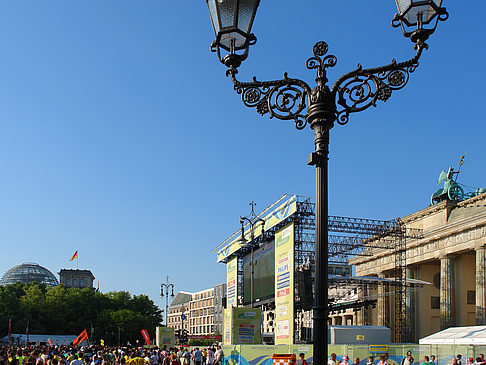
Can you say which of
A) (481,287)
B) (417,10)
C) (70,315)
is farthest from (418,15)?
(70,315)

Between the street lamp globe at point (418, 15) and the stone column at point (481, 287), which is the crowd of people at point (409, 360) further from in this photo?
the stone column at point (481, 287)

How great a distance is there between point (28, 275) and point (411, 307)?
118129 millimetres

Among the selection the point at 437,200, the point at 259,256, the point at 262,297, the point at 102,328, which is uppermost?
the point at 437,200

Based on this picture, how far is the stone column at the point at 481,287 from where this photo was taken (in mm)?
41094

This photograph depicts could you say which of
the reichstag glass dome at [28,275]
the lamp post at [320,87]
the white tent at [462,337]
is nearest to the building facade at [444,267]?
the white tent at [462,337]

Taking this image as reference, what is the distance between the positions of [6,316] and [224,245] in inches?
1408

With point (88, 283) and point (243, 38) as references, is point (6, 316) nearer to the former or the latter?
point (243, 38)

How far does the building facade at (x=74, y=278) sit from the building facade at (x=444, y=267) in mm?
122807

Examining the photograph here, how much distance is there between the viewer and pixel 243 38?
21.8ft

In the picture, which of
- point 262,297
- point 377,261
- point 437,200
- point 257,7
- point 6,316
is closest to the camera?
point 257,7

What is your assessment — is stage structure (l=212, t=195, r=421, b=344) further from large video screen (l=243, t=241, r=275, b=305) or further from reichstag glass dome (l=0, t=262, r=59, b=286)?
reichstag glass dome (l=0, t=262, r=59, b=286)

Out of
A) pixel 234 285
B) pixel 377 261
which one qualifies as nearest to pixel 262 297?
pixel 234 285

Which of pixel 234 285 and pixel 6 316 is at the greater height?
pixel 234 285

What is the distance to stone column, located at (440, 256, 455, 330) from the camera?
4600 centimetres
